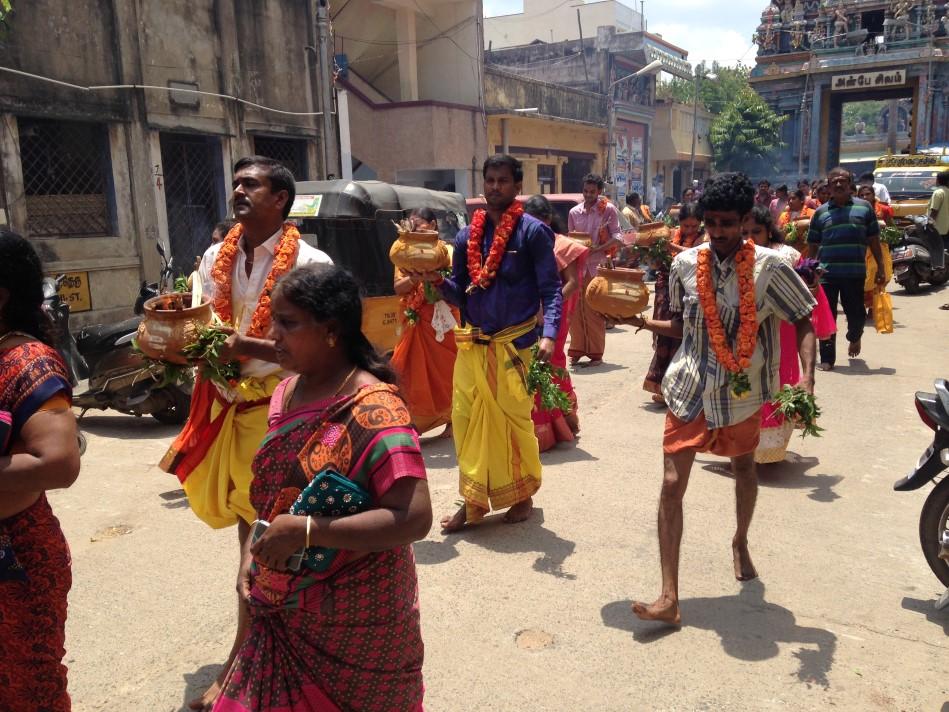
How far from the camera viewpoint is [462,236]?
5.02m

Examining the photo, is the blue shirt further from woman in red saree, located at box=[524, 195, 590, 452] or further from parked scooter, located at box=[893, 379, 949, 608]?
parked scooter, located at box=[893, 379, 949, 608]

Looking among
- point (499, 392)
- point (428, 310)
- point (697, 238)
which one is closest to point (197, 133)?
point (428, 310)

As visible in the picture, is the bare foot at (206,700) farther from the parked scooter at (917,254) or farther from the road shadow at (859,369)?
the parked scooter at (917,254)

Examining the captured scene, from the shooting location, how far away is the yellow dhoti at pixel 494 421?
4867 millimetres

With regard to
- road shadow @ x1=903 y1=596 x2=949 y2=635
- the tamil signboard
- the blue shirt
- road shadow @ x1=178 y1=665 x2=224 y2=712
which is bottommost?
road shadow @ x1=903 y1=596 x2=949 y2=635

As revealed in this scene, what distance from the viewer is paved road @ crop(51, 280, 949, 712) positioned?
3.36m

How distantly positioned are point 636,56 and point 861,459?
111 feet

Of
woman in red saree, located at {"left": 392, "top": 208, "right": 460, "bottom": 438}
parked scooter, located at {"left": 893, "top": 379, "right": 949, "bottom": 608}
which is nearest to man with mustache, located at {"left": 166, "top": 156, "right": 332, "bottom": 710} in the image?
parked scooter, located at {"left": 893, "top": 379, "right": 949, "bottom": 608}

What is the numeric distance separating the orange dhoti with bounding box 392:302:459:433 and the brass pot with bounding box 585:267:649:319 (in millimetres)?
2823

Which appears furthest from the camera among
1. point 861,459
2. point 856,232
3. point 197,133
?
point 197,133

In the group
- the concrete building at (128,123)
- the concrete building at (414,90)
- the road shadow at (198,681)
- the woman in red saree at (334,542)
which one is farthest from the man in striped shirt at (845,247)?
the concrete building at (414,90)

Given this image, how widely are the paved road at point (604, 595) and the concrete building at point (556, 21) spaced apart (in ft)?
135

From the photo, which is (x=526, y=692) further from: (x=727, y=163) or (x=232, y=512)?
(x=727, y=163)

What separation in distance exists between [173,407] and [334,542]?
5.91m
